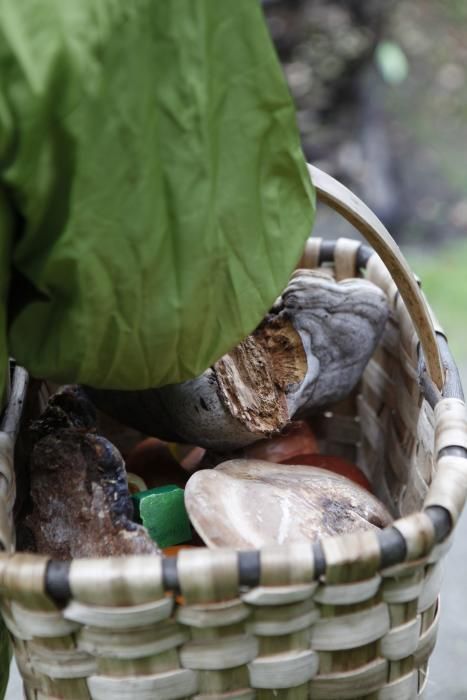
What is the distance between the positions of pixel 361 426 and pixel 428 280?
4.01 feet

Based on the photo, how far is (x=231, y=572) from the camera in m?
0.58

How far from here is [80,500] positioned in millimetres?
754

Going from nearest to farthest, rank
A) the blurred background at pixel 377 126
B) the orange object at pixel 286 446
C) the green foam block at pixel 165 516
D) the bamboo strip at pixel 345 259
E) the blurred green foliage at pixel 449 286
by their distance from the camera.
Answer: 1. the green foam block at pixel 165 516
2. the orange object at pixel 286 446
3. the bamboo strip at pixel 345 259
4. the blurred green foliage at pixel 449 286
5. the blurred background at pixel 377 126

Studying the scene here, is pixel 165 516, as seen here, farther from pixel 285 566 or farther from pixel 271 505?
pixel 285 566

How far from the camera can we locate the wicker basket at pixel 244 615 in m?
0.58

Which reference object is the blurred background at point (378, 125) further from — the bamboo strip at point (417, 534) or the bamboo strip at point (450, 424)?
the bamboo strip at point (417, 534)

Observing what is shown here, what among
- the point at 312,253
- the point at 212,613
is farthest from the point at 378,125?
the point at 212,613

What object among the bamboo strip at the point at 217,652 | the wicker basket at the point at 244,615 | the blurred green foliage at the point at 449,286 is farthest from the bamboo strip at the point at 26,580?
the blurred green foliage at the point at 449,286

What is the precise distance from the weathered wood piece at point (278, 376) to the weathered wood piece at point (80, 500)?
0.11 metres

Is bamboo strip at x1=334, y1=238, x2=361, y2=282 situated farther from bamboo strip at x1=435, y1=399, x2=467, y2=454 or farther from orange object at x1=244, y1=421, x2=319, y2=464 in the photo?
bamboo strip at x1=435, y1=399, x2=467, y2=454

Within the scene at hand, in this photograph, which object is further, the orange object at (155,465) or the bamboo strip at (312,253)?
the bamboo strip at (312,253)

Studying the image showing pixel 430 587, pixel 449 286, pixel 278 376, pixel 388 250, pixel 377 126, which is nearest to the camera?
pixel 430 587

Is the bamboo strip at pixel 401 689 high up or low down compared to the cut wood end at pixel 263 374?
down

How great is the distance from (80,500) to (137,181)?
311 mm
